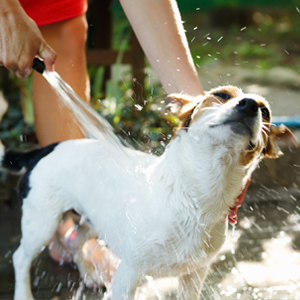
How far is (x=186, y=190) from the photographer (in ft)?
6.95

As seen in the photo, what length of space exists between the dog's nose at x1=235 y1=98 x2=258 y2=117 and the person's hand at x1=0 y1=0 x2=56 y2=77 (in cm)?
92

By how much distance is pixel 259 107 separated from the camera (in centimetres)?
201

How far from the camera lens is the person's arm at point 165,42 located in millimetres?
2463

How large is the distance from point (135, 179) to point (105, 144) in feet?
0.98

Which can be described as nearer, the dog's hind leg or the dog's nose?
the dog's nose

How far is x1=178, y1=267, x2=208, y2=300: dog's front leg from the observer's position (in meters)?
2.33

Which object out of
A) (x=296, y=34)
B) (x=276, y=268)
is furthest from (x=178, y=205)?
(x=296, y=34)

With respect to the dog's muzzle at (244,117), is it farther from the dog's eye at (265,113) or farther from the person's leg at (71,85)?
the person's leg at (71,85)

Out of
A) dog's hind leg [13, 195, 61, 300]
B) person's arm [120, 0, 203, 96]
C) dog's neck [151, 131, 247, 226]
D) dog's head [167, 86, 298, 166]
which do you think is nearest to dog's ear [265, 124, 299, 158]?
dog's head [167, 86, 298, 166]

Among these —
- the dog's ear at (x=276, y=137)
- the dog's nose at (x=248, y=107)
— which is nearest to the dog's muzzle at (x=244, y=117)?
the dog's nose at (x=248, y=107)

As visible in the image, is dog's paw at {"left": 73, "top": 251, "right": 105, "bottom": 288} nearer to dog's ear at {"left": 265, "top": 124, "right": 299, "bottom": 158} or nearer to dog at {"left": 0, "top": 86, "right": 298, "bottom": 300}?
dog at {"left": 0, "top": 86, "right": 298, "bottom": 300}

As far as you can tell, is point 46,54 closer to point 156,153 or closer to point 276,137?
point 276,137

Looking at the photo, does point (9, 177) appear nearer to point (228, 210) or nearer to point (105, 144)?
point (105, 144)

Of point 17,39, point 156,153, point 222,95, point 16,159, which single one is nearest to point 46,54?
point 17,39
